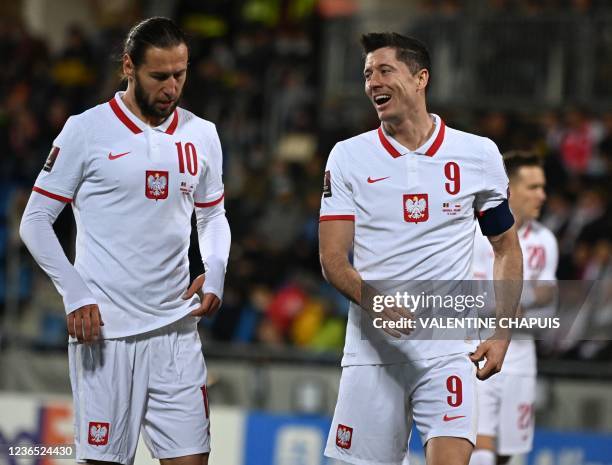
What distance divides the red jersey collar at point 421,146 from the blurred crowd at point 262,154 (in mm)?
3358

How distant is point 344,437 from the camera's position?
5309 millimetres

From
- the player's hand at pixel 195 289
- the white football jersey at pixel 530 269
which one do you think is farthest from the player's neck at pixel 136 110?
the white football jersey at pixel 530 269

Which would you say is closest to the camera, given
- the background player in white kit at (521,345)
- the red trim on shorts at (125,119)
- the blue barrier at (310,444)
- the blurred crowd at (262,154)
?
the red trim on shorts at (125,119)

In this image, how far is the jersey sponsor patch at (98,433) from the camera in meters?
5.12

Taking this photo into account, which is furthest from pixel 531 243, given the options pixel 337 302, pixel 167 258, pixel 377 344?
pixel 337 302

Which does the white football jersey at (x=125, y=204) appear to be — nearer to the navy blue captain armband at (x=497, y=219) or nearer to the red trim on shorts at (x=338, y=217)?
the red trim on shorts at (x=338, y=217)

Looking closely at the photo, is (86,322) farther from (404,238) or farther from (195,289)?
(404,238)

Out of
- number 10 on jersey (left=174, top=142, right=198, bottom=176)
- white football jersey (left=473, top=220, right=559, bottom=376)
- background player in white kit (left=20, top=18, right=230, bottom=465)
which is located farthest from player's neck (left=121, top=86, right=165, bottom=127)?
white football jersey (left=473, top=220, right=559, bottom=376)

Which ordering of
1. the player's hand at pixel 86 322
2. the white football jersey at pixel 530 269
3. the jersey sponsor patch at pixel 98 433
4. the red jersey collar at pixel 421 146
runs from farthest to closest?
the white football jersey at pixel 530 269, the red jersey collar at pixel 421 146, the jersey sponsor patch at pixel 98 433, the player's hand at pixel 86 322

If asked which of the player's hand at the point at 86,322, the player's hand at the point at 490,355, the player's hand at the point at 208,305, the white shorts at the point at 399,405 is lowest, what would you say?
the white shorts at the point at 399,405

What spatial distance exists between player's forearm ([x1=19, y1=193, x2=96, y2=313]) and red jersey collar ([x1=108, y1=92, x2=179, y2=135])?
0.42 meters

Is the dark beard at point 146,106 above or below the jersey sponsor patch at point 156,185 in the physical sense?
above

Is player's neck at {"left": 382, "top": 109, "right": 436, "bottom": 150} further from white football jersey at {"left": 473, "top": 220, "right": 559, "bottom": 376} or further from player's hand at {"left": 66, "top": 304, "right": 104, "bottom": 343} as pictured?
white football jersey at {"left": 473, "top": 220, "right": 559, "bottom": 376}

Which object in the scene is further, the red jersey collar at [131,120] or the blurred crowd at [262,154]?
the blurred crowd at [262,154]
